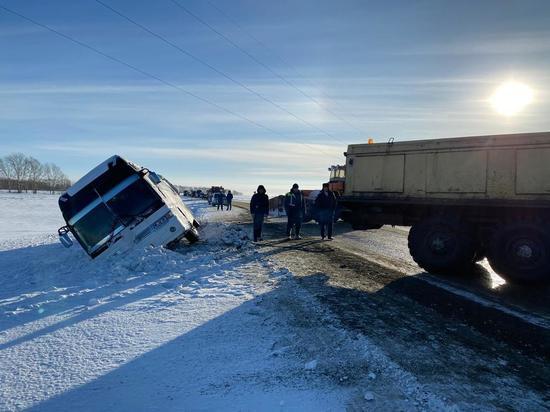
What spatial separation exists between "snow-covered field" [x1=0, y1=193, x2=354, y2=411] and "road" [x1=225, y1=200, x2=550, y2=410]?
99 cm

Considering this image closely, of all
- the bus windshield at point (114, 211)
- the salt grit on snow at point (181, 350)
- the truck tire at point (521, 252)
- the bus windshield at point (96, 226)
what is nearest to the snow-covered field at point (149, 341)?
the salt grit on snow at point (181, 350)

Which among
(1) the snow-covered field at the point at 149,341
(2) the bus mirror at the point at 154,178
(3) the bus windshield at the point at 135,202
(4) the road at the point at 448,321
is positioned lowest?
(1) the snow-covered field at the point at 149,341

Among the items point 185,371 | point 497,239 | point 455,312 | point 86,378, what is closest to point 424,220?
point 497,239

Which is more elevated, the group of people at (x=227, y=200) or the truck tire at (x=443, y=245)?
the group of people at (x=227, y=200)

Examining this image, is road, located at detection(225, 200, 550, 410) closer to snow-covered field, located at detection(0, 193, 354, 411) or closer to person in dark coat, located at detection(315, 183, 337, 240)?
snow-covered field, located at detection(0, 193, 354, 411)

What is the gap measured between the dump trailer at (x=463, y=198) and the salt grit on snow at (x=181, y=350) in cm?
355

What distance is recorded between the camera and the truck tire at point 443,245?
27.3 ft

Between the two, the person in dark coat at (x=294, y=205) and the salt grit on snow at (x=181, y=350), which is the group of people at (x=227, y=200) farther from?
the salt grit on snow at (x=181, y=350)

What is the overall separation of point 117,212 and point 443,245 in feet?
24.7

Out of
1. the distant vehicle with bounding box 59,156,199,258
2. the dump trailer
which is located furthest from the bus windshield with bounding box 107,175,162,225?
the dump trailer

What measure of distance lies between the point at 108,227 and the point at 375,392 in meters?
7.38

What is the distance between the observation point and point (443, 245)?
333 inches

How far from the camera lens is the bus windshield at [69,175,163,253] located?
8.87 m

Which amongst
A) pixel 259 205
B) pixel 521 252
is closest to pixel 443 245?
pixel 521 252
